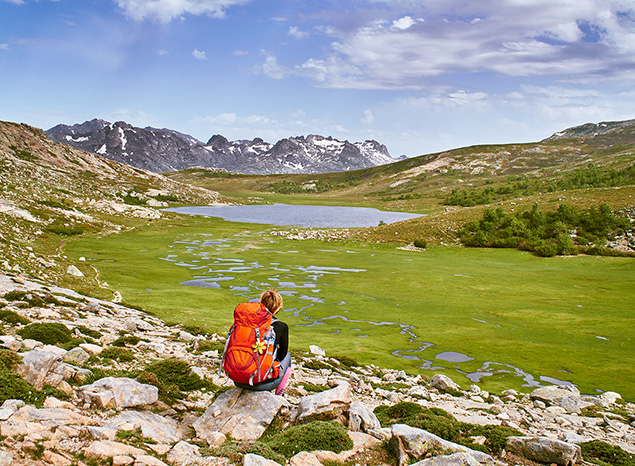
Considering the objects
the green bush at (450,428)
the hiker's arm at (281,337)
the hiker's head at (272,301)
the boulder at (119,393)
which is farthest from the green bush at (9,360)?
the green bush at (450,428)

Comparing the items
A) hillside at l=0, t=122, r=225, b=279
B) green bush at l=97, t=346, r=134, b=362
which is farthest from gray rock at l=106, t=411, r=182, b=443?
hillside at l=0, t=122, r=225, b=279

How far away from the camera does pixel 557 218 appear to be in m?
83.1

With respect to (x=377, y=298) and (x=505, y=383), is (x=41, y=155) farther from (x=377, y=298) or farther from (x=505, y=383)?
(x=505, y=383)

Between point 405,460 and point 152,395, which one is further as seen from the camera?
point 152,395

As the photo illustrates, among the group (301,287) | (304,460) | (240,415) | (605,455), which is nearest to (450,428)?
(605,455)

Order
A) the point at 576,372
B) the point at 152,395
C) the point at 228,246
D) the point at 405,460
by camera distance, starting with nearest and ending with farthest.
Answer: the point at 405,460 < the point at 152,395 < the point at 576,372 < the point at 228,246

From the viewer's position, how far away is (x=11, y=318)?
16469 mm

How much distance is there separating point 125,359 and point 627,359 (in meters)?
29.3

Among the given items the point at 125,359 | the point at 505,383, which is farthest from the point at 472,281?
the point at 125,359

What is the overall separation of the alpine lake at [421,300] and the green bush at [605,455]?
10.5 m

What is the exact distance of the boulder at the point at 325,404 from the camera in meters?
10.8

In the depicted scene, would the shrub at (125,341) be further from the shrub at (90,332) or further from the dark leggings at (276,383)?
the dark leggings at (276,383)

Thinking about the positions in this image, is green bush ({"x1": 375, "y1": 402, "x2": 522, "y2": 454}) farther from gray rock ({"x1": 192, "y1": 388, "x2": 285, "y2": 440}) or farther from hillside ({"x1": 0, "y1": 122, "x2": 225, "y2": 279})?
hillside ({"x1": 0, "y1": 122, "x2": 225, "y2": 279})

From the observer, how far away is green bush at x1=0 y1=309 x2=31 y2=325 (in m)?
16.3
